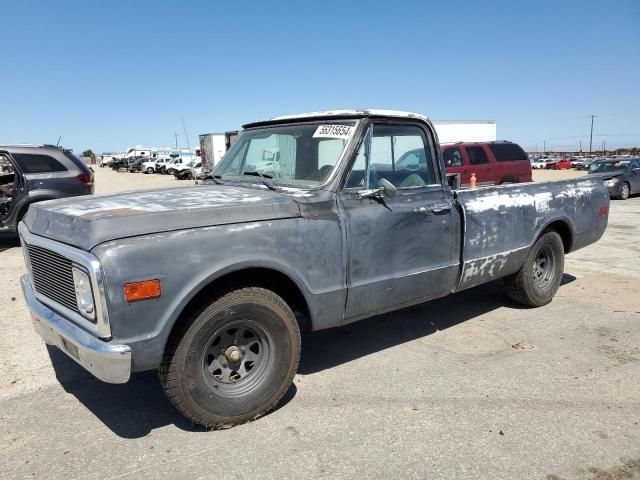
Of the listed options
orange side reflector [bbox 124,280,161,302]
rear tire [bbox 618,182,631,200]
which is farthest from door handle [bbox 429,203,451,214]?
rear tire [bbox 618,182,631,200]

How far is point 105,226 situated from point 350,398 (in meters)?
1.95

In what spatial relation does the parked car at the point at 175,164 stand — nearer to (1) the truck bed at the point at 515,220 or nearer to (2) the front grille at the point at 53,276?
(1) the truck bed at the point at 515,220

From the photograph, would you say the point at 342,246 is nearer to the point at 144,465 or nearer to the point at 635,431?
the point at 144,465

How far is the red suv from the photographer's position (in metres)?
13.9

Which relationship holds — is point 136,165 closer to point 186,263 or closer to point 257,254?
point 257,254

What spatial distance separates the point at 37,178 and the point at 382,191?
7.43 m

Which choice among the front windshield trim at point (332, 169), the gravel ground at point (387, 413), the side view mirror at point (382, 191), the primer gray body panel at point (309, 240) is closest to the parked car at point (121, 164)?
the gravel ground at point (387, 413)

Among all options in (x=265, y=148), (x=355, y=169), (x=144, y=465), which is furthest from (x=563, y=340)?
(x=144, y=465)

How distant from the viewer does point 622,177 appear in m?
17.5

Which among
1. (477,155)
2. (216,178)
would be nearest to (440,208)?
(216,178)

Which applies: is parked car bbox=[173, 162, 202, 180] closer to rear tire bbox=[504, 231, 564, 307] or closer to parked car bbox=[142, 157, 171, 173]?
parked car bbox=[142, 157, 171, 173]

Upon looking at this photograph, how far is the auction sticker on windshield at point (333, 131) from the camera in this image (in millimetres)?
3713

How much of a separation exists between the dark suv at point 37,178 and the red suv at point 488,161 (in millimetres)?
9100

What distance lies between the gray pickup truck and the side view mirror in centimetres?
1
